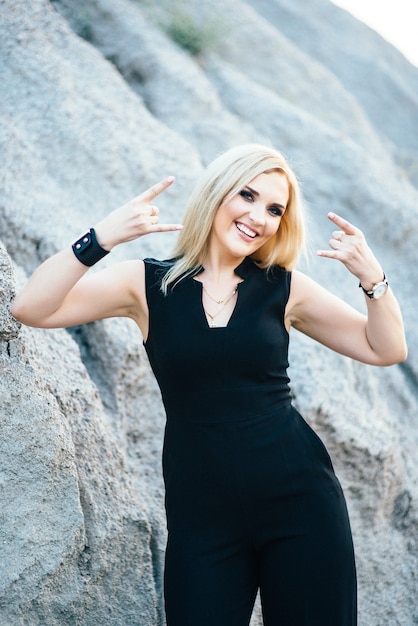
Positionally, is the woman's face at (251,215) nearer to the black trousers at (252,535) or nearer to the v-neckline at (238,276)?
the v-neckline at (238,276)

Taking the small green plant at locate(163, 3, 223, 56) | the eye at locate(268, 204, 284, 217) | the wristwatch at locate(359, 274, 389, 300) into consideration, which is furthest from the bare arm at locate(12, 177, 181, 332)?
the small green plant at locate(163, 3, 223, 56)

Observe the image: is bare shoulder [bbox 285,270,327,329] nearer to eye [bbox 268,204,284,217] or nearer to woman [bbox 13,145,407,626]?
woman [bbox 13,145,407,626]

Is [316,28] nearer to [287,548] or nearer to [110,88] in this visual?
[110,88]

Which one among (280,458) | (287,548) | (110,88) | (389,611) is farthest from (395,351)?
(110,88)

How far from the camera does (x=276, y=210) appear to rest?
2.59 m

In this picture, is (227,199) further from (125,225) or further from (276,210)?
(125,225)

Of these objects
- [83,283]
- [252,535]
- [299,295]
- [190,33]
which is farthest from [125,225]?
[190,33]

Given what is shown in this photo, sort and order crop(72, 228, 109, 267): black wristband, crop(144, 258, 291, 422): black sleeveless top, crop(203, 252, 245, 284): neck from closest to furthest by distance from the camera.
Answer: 1. crop(72, 228, 109, 267): black wristband
2. crop(144, 258, 291, 422): black sleeveless top
3. crop(203, 252, 245, 284): neck

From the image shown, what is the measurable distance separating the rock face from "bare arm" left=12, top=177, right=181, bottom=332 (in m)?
0.18

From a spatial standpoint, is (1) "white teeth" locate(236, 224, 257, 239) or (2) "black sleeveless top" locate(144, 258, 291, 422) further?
(1) "white teeth" locate(236, 224, 257, 239)

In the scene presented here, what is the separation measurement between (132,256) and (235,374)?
1.60 m

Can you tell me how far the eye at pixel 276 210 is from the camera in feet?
8.44

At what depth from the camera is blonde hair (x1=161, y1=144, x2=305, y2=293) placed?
2.52 metres

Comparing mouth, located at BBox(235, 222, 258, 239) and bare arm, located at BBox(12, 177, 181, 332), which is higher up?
mouth, located at BBox(235, 222, 258, 239)
